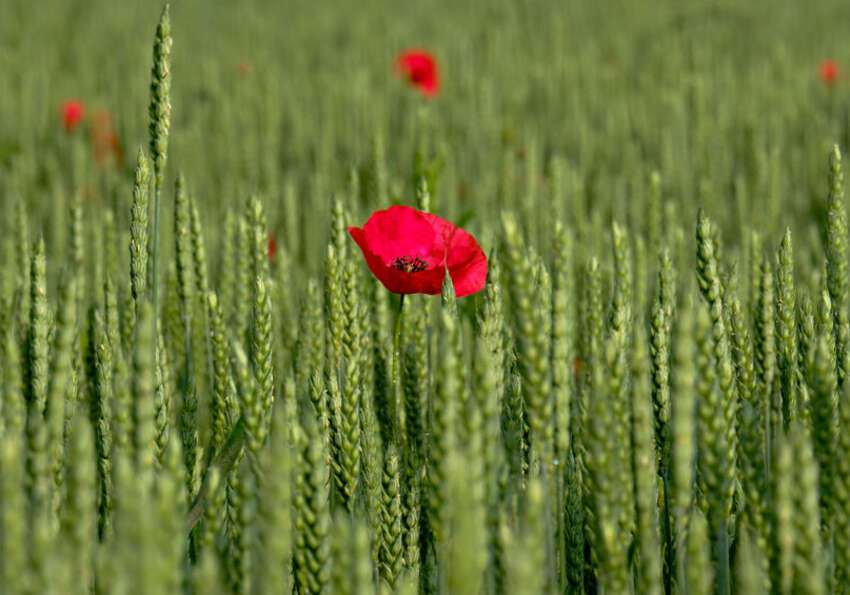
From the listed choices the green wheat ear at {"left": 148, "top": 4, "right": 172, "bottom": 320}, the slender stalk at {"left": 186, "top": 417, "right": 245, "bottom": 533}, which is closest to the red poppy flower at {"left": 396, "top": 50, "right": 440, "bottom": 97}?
the green wheat ear at {"left": 148, "top": 4, "right": 172, "bottom": 320}

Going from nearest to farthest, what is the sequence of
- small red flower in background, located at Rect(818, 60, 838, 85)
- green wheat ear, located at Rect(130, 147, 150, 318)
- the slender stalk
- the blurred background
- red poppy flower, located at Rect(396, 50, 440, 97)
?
the slender stalk
green wheat ear, located at Rect(130, 147, 150, 318)
the blurred background
red poppy flower, located at Rect(396, 50, 440, 97)
small red flower in background, located at Rect(818, 60, 838, 85)

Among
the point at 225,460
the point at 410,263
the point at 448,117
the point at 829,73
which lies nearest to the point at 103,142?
the point at 448,117

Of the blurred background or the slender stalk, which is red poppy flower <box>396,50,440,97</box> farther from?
the slender stalk

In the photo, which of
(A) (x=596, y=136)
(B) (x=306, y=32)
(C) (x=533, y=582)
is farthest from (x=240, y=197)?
(B) (x=306, y=32)

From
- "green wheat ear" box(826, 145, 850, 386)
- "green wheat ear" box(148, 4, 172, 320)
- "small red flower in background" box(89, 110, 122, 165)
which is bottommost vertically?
"green wheat ear" box(826, 145, 850, 386)

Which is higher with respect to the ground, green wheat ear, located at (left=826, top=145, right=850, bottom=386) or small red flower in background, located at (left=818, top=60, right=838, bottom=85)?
small red flower in background, located at (left=818, top=60, right=838, bottom=85)

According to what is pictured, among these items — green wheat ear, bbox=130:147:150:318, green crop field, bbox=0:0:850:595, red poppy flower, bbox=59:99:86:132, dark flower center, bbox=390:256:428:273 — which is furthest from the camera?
red poppy flower, bbox=59:99:86:132

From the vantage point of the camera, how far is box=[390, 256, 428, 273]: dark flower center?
110 cm

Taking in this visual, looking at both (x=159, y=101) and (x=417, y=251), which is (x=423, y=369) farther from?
(x=159, y=101)

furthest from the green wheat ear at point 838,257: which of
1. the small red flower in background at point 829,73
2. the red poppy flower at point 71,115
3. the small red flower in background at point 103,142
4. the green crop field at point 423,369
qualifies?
the small red flower in background at point 829,73

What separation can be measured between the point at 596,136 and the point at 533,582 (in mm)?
2403

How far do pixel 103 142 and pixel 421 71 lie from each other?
102 centimetres

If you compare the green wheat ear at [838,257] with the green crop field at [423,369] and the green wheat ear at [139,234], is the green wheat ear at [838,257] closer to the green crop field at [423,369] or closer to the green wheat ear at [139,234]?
the green crop field at [423,369]

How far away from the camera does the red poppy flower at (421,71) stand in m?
2.89
